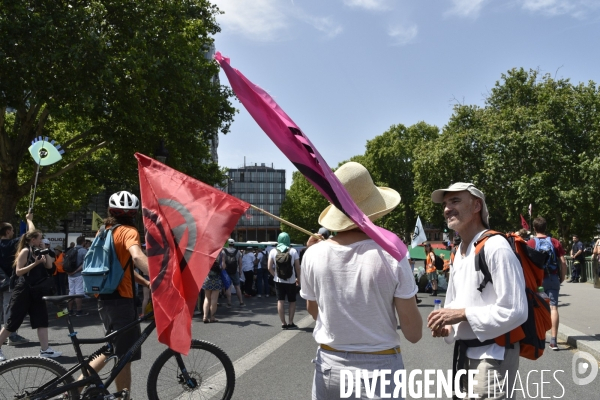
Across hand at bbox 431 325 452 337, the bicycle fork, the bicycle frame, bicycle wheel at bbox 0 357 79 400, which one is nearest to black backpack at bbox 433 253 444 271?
the bicycle fork

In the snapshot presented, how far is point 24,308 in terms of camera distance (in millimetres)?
8211

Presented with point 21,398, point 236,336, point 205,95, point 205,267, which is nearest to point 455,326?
point 205,267

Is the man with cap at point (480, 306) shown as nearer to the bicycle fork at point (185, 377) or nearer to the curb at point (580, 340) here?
the bicycle fork at point (185, 377)

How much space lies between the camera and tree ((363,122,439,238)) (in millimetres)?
69562

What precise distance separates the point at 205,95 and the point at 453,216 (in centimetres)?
1964

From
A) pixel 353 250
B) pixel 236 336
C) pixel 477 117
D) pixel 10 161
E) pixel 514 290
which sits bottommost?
pixel 236 336

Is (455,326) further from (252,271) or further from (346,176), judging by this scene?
(252,271)

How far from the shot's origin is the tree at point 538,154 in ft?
105

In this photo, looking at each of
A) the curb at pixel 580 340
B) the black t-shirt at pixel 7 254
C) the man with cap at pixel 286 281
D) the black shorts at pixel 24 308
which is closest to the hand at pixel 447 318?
the curb at pixel 580 340

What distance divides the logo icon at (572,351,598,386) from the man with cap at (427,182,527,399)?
4.15m

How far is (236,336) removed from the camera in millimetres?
10070

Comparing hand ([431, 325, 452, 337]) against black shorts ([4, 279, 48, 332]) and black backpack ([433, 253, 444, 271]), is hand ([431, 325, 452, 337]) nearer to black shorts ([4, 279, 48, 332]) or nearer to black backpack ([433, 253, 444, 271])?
black shorts ([4, 279, 48, 332])

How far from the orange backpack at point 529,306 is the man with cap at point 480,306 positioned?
0.04m

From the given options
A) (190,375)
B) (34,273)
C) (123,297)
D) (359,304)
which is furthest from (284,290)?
(359,304)
